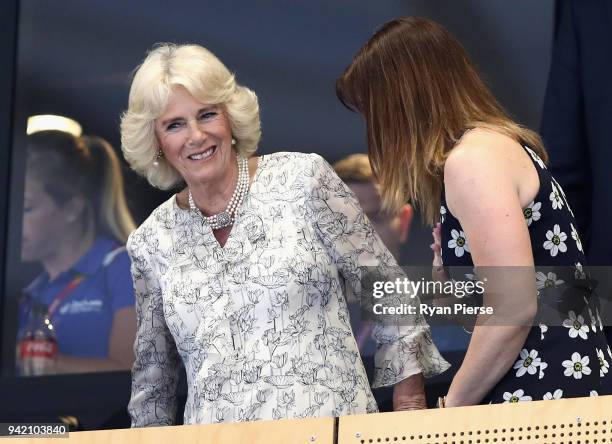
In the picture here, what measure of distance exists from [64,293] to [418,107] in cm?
164

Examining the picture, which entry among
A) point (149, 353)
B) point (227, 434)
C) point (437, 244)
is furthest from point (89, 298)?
point (227, 434)

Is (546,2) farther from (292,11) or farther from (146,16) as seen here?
(146,16)

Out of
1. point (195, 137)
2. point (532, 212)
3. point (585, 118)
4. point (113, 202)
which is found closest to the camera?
point (532, 212)

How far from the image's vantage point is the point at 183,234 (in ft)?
9.05

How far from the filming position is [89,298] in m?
3.62

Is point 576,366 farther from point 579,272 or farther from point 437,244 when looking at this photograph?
Result: point 437,244

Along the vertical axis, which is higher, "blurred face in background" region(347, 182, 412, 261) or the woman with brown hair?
"blurred face in background" region(347, 182, 412, 261)

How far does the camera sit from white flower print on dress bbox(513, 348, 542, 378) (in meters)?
2.28

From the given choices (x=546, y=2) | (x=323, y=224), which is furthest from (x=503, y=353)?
(x=546, y=2)

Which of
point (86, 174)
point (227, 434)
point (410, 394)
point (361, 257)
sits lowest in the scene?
point (227, 434)

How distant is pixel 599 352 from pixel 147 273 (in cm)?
109

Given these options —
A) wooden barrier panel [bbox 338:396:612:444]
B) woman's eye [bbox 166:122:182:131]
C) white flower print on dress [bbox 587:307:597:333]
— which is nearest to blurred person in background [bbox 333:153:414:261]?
woman's eye [bbox 166:122:182:131]

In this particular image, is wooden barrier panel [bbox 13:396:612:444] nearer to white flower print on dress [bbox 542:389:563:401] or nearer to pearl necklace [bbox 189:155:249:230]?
white flower print on dress [bbox 542:389:563:401]

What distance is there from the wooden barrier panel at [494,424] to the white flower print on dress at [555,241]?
0.97 ft
